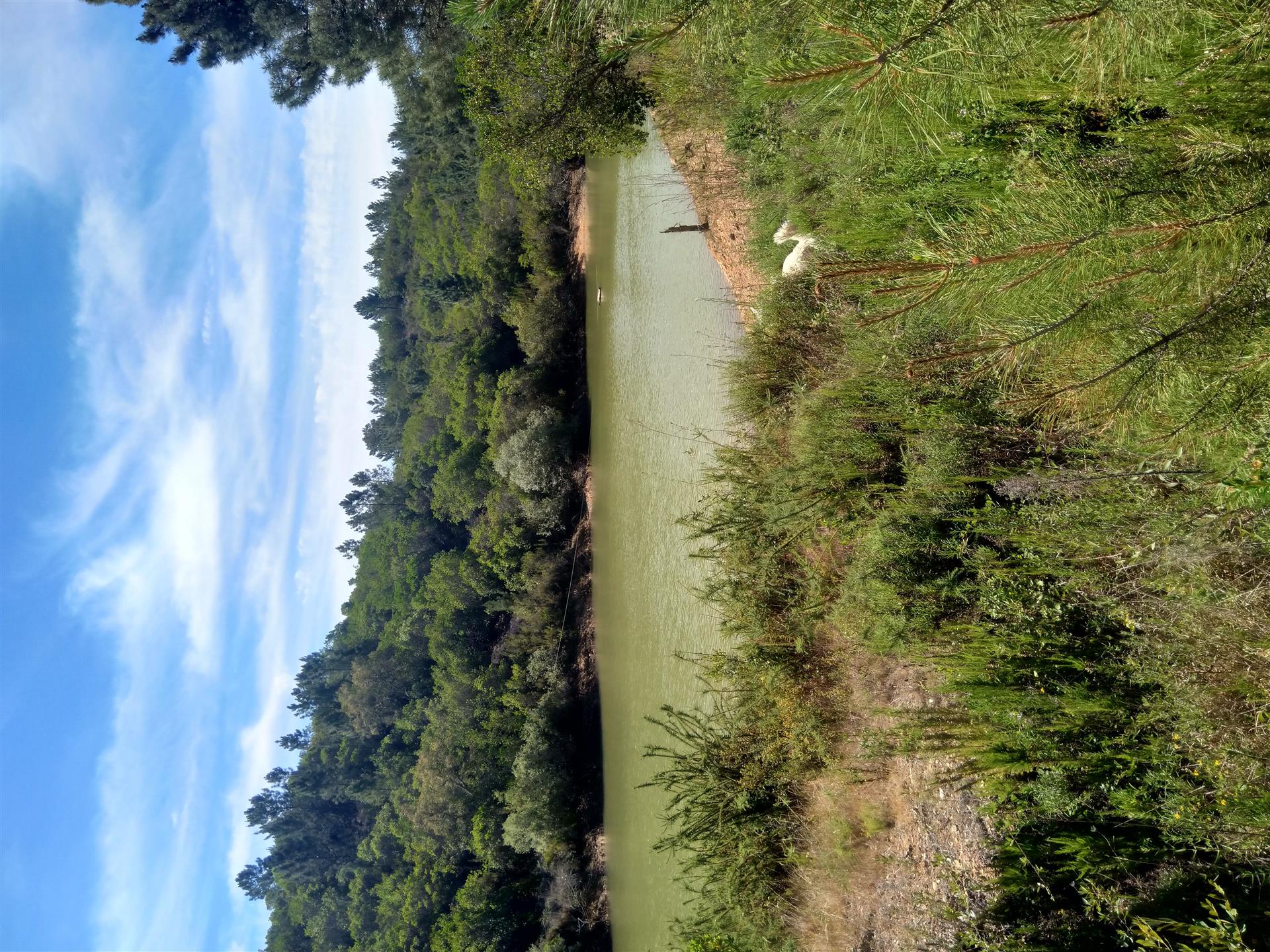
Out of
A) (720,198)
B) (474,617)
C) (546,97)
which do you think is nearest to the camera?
(720,198)

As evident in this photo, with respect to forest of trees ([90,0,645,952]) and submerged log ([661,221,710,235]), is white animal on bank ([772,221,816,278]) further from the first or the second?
forest of trees ([90,0,645,952])

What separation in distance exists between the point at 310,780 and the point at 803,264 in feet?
78.4

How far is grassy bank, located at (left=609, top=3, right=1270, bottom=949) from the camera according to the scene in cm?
246

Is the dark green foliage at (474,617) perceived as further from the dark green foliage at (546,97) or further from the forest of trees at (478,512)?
the dark green foliage at (546,97)

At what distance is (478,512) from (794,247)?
34.0 ft

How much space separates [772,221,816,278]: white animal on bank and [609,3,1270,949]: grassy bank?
21cm

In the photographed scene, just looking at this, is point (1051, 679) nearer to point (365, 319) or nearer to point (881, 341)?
point (881, 341)

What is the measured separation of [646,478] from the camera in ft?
32.5

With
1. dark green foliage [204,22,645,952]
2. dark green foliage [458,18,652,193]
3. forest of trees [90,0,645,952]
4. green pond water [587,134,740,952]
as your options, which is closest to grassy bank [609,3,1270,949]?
green pond water [587,134,740,952]

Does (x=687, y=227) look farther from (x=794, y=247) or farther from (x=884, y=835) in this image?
(x=884, y=835)

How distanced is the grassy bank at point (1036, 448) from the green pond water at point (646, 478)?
2.49 metres

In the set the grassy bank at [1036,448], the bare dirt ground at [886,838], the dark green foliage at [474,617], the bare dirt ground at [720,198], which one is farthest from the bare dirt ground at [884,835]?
the dark green foliage at [474,617]

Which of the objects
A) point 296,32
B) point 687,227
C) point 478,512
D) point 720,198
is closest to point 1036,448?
point 720,198

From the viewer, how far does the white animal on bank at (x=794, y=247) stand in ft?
19.9
